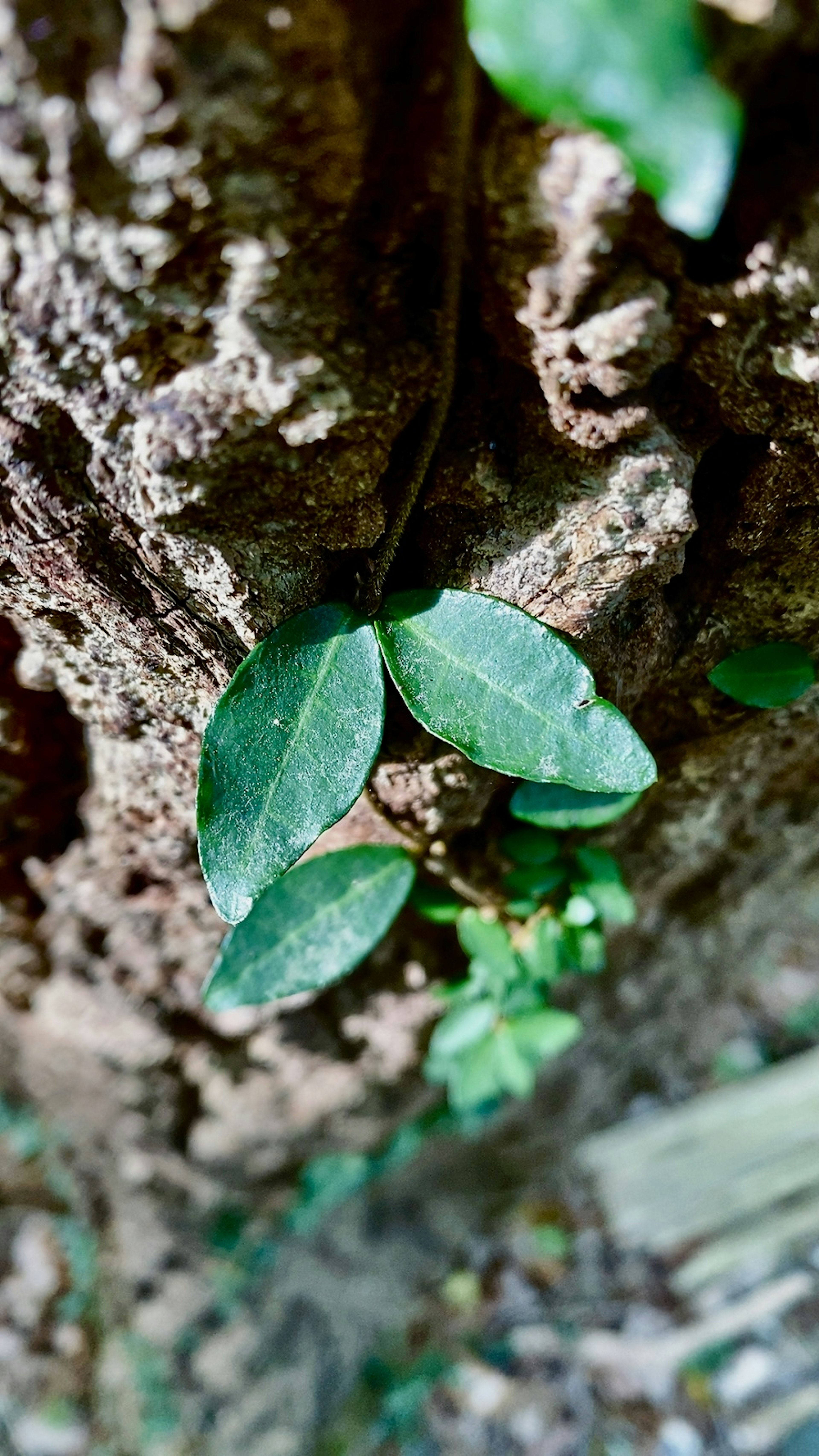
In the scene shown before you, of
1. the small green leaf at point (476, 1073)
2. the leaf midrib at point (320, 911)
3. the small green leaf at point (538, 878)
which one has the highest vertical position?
the leaf midrib at point (320, 911)

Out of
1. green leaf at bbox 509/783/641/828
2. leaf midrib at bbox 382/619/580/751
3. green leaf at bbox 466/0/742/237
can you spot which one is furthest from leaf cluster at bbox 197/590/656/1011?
green leaf at bbox 466/0/742/237

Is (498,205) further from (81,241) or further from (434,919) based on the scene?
(434,919)

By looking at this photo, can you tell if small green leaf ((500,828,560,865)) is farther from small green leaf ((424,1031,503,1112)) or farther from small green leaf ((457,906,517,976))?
small green leaf ((424,1031,503,1112))

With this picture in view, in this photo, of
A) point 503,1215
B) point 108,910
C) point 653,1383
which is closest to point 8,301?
point 108,910

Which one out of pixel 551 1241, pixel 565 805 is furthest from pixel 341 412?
pixel 551 1241

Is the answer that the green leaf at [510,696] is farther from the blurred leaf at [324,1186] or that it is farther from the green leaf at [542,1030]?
the blurred leaf at [324,1186]

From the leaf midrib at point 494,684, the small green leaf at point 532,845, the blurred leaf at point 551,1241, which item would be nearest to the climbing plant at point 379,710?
the leaf midrib at point 494,684

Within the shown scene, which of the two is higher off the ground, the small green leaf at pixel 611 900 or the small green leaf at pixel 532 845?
the small green leaf at pixel 532 845
